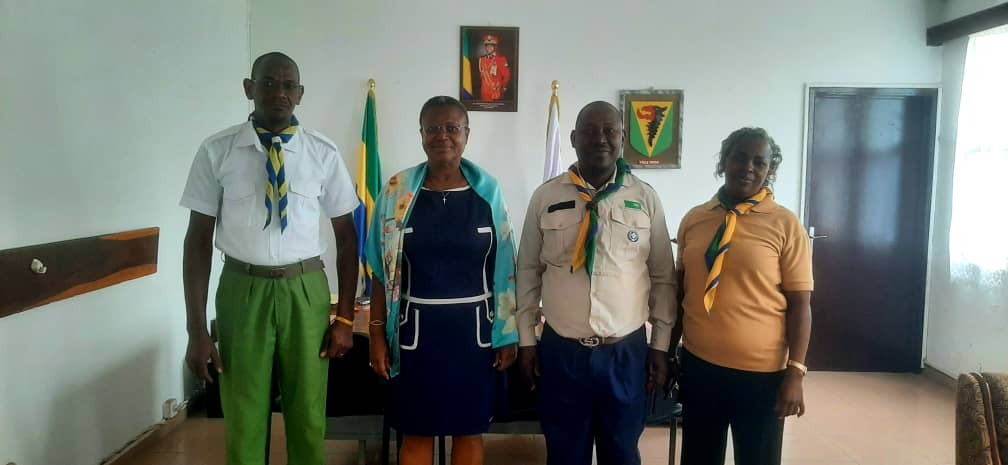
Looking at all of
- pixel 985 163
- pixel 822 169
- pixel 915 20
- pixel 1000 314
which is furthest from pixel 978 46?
pixel 1000 314

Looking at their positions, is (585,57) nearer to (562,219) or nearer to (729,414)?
(562,219)

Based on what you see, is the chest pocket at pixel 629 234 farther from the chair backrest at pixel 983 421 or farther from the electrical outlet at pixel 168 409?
the electrical outlet at pixel 168 409

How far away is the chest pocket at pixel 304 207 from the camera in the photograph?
1.69 m

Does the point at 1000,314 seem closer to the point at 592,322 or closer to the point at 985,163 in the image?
the point at 985,163

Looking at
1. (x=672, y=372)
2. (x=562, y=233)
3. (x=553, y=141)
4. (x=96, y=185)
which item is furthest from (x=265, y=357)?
(x=553, y=141)

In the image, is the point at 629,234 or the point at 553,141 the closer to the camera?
the point at 629,234

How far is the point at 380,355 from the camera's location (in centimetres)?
173

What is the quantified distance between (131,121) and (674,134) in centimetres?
325

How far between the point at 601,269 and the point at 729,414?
574 mm

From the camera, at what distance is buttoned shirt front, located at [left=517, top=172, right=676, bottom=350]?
1.68 m

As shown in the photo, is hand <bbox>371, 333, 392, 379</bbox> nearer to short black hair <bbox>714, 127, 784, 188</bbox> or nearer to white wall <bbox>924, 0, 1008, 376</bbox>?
short black hair <bbox>714, 127, 784, 188</bbox>

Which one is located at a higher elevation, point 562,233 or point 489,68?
point 489,68

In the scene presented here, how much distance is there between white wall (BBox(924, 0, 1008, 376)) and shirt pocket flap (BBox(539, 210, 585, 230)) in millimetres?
3312

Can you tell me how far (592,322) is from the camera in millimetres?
1656
